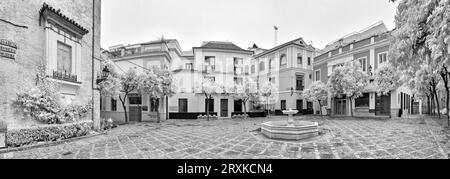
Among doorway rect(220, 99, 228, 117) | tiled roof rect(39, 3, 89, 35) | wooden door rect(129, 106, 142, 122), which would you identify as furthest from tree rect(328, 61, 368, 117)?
tiled roof rect(39, 3, 89, 35)

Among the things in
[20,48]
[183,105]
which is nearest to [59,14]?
[20,48]

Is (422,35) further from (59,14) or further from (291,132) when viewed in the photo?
(59,14)

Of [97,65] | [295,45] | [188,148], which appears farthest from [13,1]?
[295,45]

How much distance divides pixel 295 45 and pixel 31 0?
2510cm

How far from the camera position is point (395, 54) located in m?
6.10

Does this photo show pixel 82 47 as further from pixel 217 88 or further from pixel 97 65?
pixel 217 88

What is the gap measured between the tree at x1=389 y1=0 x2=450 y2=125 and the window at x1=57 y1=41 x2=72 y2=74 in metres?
12.1

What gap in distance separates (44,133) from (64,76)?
2.79 m

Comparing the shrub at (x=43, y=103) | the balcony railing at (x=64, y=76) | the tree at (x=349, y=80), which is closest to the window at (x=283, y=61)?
the tree at (x=349, y=80)

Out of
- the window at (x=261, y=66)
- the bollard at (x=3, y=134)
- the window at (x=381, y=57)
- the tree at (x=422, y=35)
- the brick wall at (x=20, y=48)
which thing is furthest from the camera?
the window at (x=261, y=66)

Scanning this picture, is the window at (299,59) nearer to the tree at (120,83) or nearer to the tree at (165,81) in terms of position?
the tree at (165,81)

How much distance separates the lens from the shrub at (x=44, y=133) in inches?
239

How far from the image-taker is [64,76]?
854 cm

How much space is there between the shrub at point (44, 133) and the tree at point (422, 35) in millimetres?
11001
